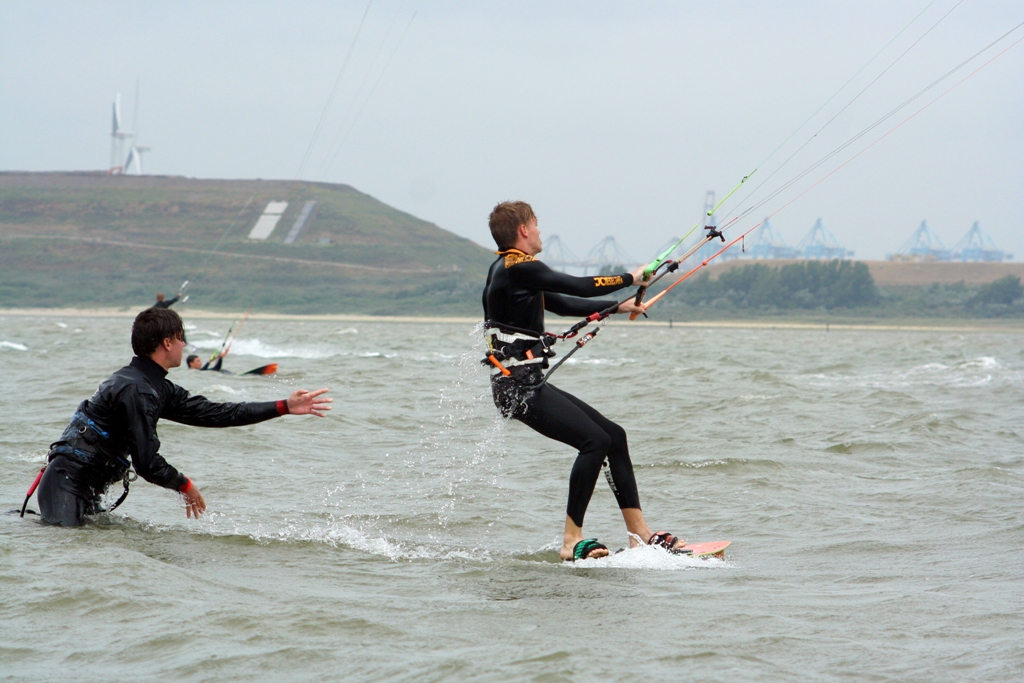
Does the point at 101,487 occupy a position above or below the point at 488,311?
below

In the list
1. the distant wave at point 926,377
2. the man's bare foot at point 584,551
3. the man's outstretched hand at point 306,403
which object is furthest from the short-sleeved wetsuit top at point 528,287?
the distant wave at point 926,377

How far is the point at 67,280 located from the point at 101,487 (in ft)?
454

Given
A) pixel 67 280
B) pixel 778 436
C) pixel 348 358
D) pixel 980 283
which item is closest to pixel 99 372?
pixel 348 358

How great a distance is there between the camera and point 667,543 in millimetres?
5777

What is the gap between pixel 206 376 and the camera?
2056 cm

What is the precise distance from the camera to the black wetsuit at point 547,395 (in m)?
5.56

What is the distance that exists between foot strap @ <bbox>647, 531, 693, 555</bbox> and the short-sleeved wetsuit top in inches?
53.6

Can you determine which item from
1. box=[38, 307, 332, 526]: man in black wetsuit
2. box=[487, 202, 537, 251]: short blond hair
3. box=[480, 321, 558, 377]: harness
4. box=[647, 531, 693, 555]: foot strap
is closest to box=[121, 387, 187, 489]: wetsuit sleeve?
box=[38, 307, 332, 526]: man in black wetsuit

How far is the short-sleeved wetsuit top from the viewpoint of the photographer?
5.51 metres

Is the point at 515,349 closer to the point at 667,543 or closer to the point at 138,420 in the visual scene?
the point at 667,543

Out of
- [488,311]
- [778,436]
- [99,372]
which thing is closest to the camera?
[488,311]

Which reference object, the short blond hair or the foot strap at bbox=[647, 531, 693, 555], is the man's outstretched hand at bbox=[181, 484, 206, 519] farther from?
the foot strap at bbox=[647, 531, 693, 555]

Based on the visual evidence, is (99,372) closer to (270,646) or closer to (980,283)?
(270,646)

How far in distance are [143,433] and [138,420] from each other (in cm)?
8
